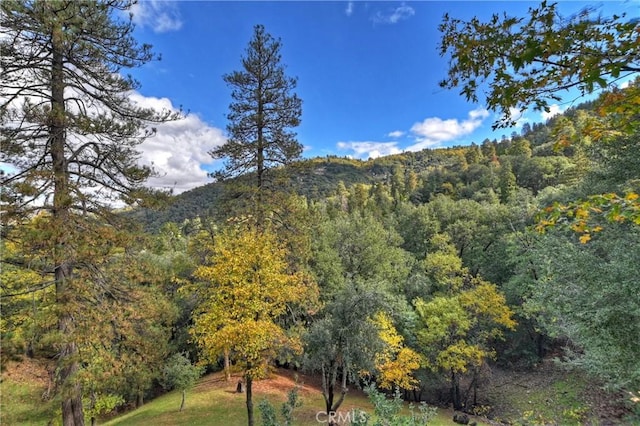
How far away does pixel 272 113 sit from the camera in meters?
13.0

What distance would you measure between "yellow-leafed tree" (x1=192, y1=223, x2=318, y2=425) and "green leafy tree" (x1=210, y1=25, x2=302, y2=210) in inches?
129

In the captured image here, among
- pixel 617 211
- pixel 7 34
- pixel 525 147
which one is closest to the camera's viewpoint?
pixel 617 211

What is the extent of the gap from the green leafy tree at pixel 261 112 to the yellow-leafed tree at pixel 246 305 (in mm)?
3282

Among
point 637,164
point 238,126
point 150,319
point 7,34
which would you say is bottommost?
point 150,319

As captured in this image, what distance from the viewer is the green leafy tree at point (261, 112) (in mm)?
12766

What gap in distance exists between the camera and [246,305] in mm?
10172

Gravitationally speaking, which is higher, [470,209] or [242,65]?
[242,65]

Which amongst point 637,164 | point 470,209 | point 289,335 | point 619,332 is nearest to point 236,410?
point 289,335

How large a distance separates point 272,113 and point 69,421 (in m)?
11.0

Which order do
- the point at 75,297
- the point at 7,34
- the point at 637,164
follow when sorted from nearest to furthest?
the point at 7,34
the point at 75,297
the point at 637,164

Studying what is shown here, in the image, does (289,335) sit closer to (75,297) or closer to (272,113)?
(75,297)

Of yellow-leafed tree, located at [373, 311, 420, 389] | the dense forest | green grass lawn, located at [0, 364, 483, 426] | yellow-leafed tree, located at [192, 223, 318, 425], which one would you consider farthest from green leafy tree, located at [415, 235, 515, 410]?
yellow-leafed tree, located at [192, 223, 318, 425]

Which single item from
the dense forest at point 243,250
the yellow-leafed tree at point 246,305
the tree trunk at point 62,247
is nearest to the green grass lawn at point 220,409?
the dense forest at point 243,250

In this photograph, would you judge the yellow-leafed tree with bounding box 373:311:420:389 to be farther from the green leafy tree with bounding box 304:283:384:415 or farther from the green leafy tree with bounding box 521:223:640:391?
the green leafy tree with bounding box 521:223:640:391
